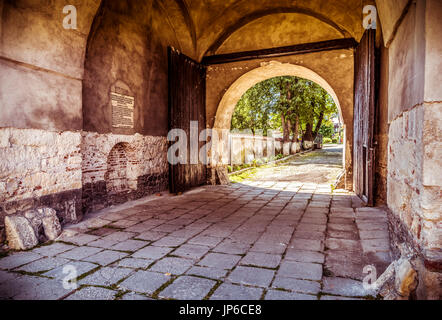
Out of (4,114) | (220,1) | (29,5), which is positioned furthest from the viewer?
(220,1)

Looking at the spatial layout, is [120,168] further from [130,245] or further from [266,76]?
[266,76]

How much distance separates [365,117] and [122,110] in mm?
4819

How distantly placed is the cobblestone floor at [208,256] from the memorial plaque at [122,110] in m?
1.69

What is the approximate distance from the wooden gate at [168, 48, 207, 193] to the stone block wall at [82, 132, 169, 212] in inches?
16.6

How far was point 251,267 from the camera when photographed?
281 cm

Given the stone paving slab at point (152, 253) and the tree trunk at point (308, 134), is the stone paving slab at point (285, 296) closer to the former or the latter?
the stone paving slab at point (152, 253)

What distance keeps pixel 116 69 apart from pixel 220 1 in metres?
3.60

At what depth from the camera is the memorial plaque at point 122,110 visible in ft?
18.1

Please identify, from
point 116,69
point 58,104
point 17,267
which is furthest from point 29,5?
point 17,267

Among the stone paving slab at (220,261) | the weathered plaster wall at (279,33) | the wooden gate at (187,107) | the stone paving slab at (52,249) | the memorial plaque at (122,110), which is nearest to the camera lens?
the stone paving slab at (220,261)

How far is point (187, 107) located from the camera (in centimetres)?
761

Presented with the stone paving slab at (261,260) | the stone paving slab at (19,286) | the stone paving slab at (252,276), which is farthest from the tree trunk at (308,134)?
the stone paving slab at (19,286)
